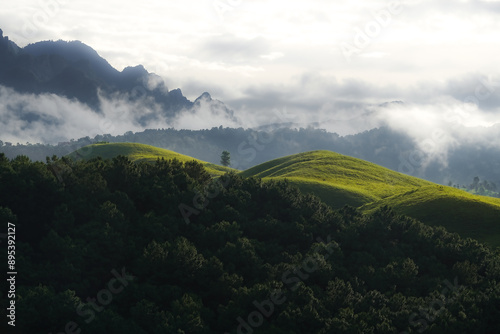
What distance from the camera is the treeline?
2165 inches

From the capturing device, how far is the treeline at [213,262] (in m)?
55.0

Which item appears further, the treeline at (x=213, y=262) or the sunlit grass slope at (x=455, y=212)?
the sunlit grass slope at (x=455, y=212)

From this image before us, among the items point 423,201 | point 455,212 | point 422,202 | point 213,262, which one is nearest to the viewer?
point 213,262

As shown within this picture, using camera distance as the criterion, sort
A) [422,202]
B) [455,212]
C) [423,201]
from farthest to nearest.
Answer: [423,201] → [422,202] → [455,212]

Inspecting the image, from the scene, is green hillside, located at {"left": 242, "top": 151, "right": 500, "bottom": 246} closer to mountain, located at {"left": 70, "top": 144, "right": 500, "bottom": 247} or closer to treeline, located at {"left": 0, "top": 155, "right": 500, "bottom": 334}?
mountain, located at {"left": 70, "top": 144, "right": 500, "bottom": 247}

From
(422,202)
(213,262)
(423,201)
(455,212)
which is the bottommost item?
(213,262)

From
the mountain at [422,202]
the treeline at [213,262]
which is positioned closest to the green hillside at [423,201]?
the mountain at [422,202]

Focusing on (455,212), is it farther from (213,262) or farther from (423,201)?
(213,262)

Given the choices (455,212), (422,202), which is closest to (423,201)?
(422,202)

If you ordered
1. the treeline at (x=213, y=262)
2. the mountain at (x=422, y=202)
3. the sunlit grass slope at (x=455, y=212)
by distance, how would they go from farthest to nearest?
the mountain at (x=422, y=202), the sunlit grass slope at (x=455, y=212), the treeline at (x=213, y=262)

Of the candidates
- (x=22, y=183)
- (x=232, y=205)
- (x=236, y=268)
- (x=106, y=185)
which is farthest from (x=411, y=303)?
(x=22, y=183)

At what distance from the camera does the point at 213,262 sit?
62125mm

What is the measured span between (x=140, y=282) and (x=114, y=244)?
6.16 meters

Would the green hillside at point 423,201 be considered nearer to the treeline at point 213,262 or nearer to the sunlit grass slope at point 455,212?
the sunlit grass slope at point 455,212
